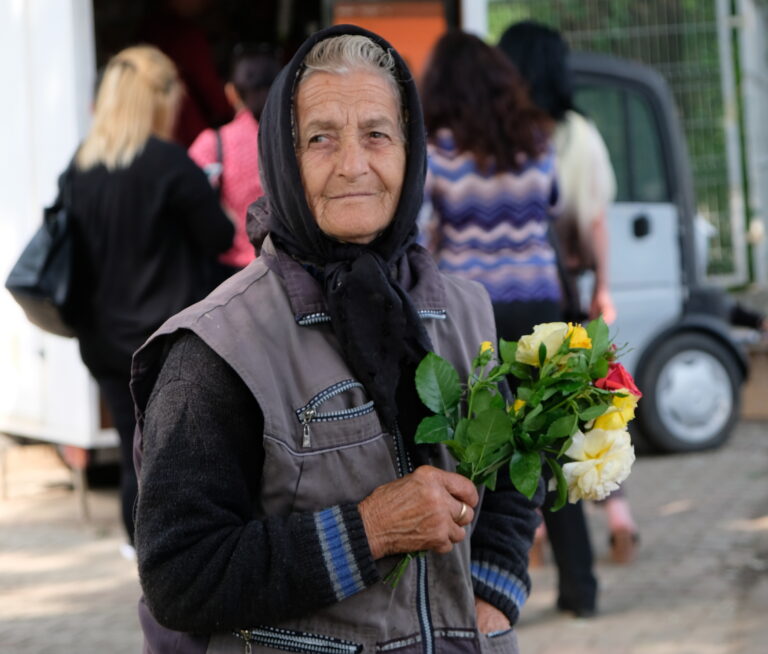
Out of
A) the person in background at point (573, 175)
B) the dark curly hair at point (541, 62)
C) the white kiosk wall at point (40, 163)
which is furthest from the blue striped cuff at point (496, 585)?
the white kiosk wall at point (40, 163)

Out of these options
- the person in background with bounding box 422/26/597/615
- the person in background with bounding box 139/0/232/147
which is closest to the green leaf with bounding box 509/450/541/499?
the person in background with bounding box 422/26/597/615

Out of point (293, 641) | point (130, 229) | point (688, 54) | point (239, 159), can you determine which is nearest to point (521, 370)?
point (293, 641)

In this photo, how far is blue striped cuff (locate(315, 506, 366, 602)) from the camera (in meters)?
2.14

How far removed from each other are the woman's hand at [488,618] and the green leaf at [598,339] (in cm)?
49

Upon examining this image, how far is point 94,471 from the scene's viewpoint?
883 centimetres

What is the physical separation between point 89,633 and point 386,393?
11.9 feet

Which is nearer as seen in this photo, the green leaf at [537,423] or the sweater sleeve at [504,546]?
the green leaf at [537,423]

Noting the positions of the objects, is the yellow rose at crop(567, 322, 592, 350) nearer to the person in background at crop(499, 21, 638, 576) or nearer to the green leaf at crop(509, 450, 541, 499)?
the green leaf at crop(509, 450, 541, 499)

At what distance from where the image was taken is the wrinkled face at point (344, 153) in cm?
236

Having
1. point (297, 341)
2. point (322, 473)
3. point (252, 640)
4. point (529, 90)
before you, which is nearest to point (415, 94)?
point (297, 341)

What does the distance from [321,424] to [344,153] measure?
19.8 inches

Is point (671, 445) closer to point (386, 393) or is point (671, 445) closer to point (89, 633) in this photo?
point (89, 633)

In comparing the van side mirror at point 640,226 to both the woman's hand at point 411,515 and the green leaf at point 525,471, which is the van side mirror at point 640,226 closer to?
the green leaf at point 525,471

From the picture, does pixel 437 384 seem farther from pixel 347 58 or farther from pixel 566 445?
pixel 347 58
